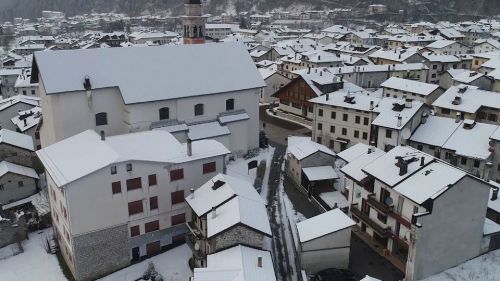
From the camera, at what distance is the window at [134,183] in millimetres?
34938

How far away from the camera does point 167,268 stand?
35.4 metres

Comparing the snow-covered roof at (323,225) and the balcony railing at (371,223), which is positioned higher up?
the snow-covered roof at (323,225)

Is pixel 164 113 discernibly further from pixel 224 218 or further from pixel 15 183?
pixel 224 218

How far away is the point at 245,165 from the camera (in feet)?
172

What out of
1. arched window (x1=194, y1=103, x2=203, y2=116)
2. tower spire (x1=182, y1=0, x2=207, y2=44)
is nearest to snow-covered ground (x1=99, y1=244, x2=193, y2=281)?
arched window (x1=194, y1=103, x2=203, y2=116)

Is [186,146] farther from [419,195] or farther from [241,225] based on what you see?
[419,195]

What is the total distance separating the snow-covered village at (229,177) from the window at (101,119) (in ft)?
0.35

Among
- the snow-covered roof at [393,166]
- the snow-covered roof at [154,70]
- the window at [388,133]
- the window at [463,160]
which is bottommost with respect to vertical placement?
the window at [463,160]

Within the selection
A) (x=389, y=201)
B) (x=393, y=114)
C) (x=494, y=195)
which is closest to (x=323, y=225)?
(x=389, y=201)

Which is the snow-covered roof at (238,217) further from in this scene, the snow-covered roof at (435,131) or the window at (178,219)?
the snow-covered roof at (435,131)

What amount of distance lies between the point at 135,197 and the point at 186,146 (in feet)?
21.5

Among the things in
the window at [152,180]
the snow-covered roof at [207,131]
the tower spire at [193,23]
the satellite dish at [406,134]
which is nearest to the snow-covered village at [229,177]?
the window at [152,180]

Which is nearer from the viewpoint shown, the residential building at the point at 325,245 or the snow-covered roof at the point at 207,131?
the residential building at the point at 325,245

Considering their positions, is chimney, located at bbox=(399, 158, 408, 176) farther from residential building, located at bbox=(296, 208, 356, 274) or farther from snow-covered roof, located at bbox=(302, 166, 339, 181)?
snow-covered roof, located at bbox=(302, 166, 339, 181)
